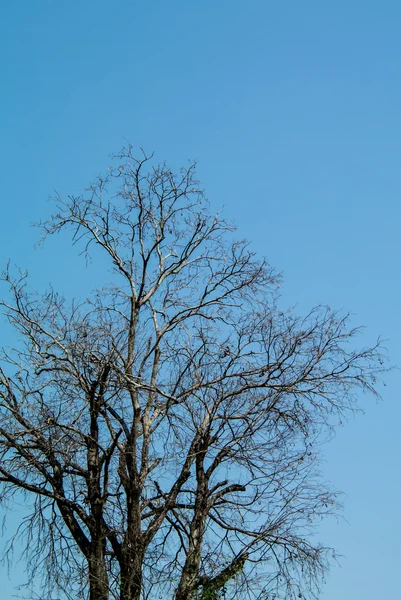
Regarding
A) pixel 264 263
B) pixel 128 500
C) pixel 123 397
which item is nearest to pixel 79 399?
pixel 123 397

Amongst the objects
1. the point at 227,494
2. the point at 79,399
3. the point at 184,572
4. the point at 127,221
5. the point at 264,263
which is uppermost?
the point at 127,221

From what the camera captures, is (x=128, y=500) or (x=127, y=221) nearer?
(x=128, y=500)

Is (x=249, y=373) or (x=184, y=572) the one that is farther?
(x=249, y=373)

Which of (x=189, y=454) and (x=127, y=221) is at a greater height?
(x=127, y=221)

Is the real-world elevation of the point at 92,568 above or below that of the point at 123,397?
below

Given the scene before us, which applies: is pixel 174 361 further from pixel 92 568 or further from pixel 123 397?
pixel 92 568

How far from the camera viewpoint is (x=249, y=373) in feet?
44.1

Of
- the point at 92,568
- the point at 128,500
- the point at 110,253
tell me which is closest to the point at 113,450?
the point at 128,500

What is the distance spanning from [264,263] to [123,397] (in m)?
2.96

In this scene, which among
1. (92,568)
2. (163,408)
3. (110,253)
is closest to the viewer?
(92,568)

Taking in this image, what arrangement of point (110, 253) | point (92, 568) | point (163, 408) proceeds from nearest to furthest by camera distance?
point (92, 568), point (163, 408), point (110, 253)

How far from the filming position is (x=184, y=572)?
12484mm

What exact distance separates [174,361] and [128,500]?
2.11m

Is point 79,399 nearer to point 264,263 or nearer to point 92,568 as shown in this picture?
point 92,568
